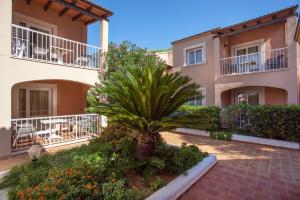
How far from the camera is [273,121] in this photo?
8953mm

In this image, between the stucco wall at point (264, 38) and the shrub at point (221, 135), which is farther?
the stucco wall at point (264, 38)

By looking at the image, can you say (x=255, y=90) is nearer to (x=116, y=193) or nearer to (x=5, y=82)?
(x=116, y=193)

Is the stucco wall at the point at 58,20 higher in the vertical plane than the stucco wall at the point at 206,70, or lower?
higher

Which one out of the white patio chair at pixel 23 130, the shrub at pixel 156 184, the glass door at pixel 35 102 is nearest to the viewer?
the shrub at pixel 156 184

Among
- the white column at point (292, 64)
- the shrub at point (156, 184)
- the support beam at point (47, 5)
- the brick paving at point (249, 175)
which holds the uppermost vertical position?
the support beam at point (47, 5)

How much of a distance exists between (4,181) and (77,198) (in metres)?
2.66

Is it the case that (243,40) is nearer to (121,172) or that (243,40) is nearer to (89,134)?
(89,134)

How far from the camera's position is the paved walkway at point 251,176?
446 centimetres

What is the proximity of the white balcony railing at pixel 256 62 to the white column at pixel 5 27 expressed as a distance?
12.8 m

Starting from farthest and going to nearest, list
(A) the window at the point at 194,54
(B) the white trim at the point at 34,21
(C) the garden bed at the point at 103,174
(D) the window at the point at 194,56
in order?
(D) the window at the point at 194,56, (A) the window at the point at 194,54, (B) the white trim at the point at 34,21, (C) the garden bed at the point at 103,174

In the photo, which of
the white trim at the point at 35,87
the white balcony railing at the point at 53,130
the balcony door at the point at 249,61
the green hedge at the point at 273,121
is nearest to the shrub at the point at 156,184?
the white balcony railing at the point at 53,130

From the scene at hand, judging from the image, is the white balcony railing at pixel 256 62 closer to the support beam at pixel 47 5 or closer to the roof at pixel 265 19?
the roof at pixel 265 19

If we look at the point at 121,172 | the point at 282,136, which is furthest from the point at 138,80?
the point at 282,136

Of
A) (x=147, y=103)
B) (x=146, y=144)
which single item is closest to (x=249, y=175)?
(x=146, y=144)
